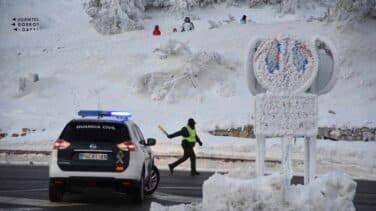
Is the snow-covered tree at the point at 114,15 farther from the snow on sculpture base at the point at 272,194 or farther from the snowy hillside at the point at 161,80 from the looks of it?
the snow on sculpture base at the point at 272,194

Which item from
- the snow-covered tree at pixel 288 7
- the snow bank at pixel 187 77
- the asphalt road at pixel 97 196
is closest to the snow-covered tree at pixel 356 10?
the snow bank at pixel 187 77

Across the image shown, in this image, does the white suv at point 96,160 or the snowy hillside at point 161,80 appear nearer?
the white suv at point 96,160

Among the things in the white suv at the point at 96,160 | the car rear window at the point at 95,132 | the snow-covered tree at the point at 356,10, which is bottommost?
the white suv at the point at 96,160

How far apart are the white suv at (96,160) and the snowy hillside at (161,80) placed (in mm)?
13418

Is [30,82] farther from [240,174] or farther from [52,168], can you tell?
[240,174]

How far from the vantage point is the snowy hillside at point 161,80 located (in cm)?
2941

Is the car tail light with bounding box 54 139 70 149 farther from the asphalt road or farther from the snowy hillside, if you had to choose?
the snowy hillside

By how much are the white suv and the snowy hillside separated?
1342 cm

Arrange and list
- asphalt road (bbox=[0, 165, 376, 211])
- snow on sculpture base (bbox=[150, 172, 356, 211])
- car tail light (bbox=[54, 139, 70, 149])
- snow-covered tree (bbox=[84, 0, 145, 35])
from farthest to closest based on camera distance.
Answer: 1. snow-covered tree (bbox=[84, 0, 145, 35])
2. car tail light (bbox=[54, 139, 70, 149])
3. asphalt road (bbox=[0, 165, 376, 211])
4. snow on sculpture base (bbox=[150, 172, 356, 211])

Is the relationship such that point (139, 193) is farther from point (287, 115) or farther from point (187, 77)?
point (187, 77)

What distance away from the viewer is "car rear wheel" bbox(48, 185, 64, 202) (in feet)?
42.5

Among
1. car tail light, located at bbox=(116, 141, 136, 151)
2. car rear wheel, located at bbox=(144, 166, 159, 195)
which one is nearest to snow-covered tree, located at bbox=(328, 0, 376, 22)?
car rear wheel, located at bbox=(144, 166, 159, 195)

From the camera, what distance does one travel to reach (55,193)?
13031mm

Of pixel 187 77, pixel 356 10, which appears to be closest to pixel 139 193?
pixel 187 77
